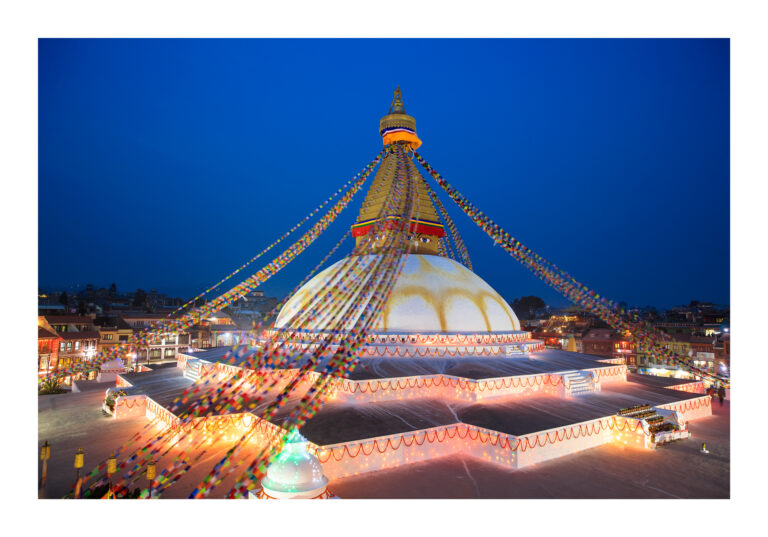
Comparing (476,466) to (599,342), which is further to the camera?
(599,342)

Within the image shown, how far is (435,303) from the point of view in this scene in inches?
426

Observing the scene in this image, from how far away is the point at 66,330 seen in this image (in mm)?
21453

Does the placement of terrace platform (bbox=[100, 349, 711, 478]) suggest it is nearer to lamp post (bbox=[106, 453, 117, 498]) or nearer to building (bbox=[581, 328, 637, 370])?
lamp post (bbox=[106, 453, 117, 498])

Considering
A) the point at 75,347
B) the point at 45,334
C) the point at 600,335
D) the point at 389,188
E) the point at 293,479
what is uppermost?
the point at 389,188

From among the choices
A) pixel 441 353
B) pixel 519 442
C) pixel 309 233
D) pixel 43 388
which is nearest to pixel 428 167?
pixel 309 233

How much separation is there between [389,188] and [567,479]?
8.81 metres

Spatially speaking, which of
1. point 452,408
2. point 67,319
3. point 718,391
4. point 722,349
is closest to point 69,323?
point 67,319

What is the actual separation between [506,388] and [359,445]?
12.1 feet

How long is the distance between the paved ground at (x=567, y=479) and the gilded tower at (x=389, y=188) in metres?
7.47

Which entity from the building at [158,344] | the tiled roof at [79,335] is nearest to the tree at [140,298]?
the building at [158,344]

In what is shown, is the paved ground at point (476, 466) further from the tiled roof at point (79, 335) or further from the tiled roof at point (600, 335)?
the tiled roof at point (600, 335)

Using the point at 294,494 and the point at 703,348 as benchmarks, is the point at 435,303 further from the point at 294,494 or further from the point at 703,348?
the point at 703,348

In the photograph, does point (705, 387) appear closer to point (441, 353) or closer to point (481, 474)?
point (441, 353)

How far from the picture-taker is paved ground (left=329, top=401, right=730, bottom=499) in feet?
17.1
